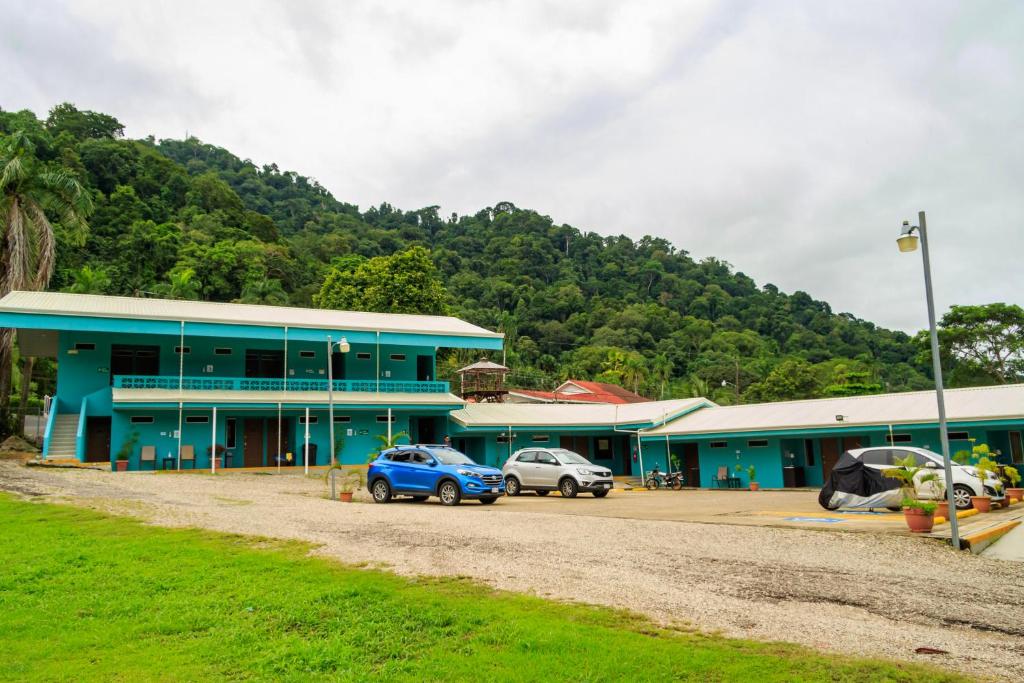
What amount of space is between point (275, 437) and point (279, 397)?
2673mm

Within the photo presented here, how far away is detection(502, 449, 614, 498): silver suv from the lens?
22.8 metres

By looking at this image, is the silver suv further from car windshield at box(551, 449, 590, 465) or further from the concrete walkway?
the concrete walkway

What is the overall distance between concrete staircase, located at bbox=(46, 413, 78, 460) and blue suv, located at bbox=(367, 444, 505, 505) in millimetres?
14034

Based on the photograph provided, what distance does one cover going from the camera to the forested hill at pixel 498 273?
60.5m

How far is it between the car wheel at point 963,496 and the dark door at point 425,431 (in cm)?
2370

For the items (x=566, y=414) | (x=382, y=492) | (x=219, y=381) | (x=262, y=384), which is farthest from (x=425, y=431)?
(x=382, y=492)

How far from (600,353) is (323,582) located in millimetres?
76448

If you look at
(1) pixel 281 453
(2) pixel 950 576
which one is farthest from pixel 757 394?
(2) pixel 950 576

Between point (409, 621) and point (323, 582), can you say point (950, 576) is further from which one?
point (323, 582)

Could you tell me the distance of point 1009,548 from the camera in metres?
12.1

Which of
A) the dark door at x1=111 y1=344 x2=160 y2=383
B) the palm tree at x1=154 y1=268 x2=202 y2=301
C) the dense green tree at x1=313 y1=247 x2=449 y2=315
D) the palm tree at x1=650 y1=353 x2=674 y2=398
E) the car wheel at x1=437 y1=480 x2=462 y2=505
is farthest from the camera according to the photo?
the palm tree at x1=650 y1=353 x2=674 y2=398

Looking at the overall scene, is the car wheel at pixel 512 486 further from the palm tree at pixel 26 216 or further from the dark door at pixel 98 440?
the palm tree at pixel 26 216

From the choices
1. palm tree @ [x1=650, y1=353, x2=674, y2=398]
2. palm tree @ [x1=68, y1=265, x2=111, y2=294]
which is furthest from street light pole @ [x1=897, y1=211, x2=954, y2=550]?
palm tree @ [x1=650, y1=353, x2=674, y2=398]

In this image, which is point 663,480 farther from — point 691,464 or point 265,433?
point 265,433
